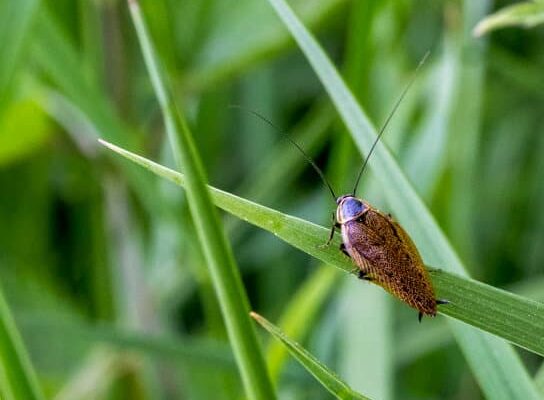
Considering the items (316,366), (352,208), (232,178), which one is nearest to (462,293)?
(316,366)

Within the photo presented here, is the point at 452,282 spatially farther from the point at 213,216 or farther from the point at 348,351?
the point at 348,351

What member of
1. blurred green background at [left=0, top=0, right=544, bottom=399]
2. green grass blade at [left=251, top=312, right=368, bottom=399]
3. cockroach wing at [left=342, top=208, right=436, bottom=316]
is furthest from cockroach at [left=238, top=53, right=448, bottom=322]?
blurred green background at [left=0, top=0, right=544, bottom=399]

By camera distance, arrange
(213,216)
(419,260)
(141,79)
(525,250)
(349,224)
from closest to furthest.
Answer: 1. (213,216)
2. (419,260)
3. (349,224)
4. (141,79)
5. (525,250)

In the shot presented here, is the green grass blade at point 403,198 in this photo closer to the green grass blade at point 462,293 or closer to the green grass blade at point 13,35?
the green grass blade at point 462,293

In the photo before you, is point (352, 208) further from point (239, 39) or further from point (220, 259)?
point (239, 39)

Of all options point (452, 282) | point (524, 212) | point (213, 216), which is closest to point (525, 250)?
point (524, 212)

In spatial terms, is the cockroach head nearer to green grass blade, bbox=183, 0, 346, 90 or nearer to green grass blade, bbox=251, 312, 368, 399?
green grass blade, bbox=251, 312, 368, 399

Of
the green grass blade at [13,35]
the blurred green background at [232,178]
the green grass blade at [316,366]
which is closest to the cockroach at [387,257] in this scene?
the green grass blade at [316,366]
